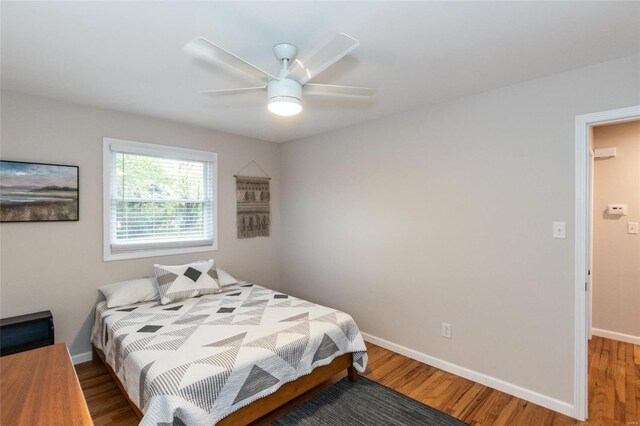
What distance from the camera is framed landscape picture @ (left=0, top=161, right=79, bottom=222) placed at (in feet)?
8.47

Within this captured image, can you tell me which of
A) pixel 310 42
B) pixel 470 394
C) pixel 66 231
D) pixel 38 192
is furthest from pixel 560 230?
pixel 38 192

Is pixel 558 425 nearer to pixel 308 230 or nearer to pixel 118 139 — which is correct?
pixel 308 230

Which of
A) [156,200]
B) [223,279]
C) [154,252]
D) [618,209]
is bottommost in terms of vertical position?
[223,279]

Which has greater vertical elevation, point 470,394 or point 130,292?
point 130,292

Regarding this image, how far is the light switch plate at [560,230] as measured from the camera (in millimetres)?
2260

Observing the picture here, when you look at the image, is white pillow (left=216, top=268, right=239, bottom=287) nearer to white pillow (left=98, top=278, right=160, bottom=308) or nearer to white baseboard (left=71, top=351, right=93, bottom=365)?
white pillow (left=98, top=278, right=160, bottom=308)

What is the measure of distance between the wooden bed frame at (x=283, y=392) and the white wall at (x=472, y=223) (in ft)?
2.91

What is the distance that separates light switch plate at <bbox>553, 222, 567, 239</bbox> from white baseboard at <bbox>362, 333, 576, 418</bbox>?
3.93 ft

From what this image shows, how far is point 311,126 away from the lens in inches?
145

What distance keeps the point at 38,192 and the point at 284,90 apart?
245cm

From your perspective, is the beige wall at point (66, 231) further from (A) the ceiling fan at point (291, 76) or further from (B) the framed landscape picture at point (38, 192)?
(A) the ceiling fan at point (291, 76)

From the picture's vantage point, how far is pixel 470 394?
250 centimetres

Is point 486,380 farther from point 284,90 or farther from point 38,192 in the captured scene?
point 38,192

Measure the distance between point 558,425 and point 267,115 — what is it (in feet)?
11.4
